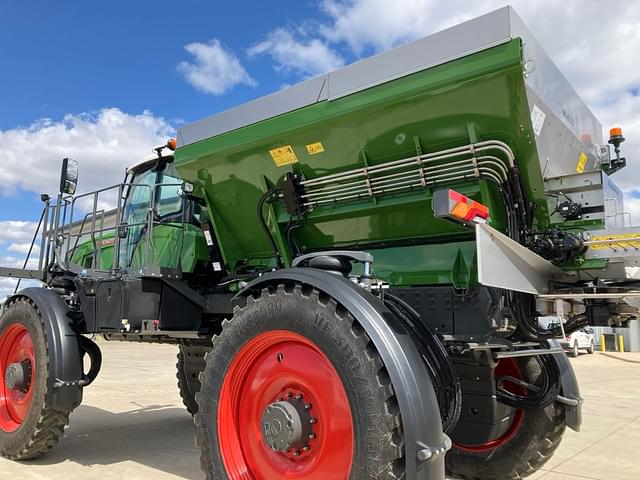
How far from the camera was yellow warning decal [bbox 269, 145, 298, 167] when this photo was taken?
3885 mm

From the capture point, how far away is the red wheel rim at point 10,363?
4.87 m

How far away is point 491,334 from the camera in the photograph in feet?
11.1

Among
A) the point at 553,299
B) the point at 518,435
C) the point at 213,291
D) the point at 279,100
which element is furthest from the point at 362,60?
the point at 518,435

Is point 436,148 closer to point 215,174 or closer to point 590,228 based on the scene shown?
point 590,228

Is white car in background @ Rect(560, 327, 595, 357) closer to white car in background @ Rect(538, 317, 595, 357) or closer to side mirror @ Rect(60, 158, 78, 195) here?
white car in background @ Rect(538, 317, 595, 357)

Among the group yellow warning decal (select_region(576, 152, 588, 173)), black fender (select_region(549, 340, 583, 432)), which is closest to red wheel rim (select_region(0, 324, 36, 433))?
black fender (select_region(549, 340, 583, 432))

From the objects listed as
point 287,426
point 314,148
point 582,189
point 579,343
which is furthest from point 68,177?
point 579,343

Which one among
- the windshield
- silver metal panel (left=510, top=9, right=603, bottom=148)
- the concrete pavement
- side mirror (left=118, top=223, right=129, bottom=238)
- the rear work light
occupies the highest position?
silver metal panel (left=510, top=9, right=603, bottom=148)

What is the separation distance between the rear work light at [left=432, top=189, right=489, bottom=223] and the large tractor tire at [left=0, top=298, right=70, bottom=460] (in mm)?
3575

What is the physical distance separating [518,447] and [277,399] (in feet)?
7.01

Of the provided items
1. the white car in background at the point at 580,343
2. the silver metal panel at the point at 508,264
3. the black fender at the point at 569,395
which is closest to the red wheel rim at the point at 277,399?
the silver metal panel at the point at 508,264

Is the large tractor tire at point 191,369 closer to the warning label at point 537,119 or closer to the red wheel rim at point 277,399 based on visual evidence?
the red wheel rim at point 277,399

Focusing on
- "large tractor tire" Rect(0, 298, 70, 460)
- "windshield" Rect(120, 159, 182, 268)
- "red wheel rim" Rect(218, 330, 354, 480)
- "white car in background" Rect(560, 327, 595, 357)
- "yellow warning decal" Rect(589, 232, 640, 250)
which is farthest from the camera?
"white car in background" Rect(560, 327, 595, 357)

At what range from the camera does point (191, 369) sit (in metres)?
5.93
